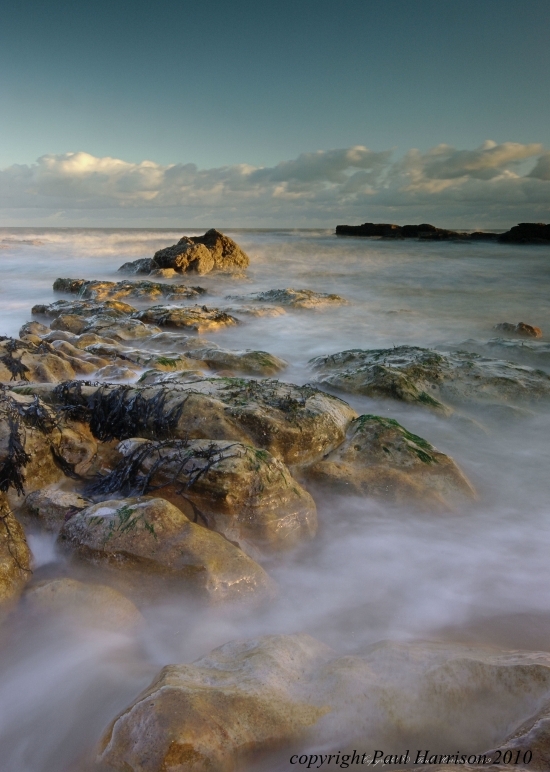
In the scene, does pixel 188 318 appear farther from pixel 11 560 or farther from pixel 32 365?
pixel 11 560

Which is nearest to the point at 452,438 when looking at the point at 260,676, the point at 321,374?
the point at 321,374

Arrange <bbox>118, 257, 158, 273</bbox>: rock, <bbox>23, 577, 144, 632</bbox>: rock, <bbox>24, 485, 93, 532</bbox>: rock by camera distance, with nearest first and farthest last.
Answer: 1. <bbox>23, 577, 144, 632</bbox>: rock
2. <bbox>24, 485, 93, 532</bbox>: rock
3. <bbox>118, 257, 158, 273</bbox>: rock

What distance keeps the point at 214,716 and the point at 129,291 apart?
39.0ft

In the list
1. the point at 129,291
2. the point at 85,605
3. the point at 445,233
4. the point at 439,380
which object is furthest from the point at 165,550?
the point at 445,233

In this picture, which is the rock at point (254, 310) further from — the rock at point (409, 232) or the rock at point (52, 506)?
the rock at point (409, 232)

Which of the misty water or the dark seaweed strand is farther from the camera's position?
the dark seaweed strand

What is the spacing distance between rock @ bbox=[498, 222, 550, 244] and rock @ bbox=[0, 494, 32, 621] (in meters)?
45.8

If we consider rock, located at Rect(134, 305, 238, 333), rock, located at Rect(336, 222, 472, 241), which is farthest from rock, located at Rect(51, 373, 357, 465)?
rock, located at Rect(336, 222, 472, 241)

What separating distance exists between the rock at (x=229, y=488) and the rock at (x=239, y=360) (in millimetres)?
3103

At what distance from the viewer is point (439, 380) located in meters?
5.77

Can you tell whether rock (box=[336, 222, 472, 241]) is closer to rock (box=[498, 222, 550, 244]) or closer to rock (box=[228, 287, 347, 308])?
rock (box=[498, 222, 550, 244])

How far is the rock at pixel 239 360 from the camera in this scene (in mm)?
6273

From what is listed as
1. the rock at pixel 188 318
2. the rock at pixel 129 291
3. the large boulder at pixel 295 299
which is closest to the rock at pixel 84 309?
the rock at pixel 188 318

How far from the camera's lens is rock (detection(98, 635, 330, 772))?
61.6 inches
